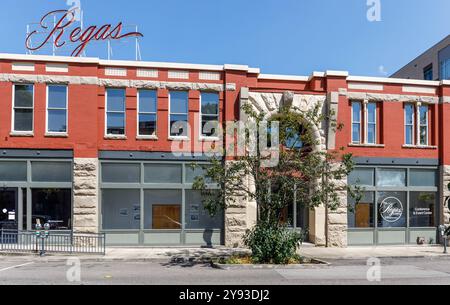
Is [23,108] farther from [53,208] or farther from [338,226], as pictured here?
[338,226]

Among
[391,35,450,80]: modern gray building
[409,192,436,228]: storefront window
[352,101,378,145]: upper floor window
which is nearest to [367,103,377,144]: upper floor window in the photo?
[352,101,378,145]: upper floor window

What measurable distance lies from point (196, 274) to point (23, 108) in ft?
37.7

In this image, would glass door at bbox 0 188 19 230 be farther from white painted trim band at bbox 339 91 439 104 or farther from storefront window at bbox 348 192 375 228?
white painted trim band at bbox 339 91 439 104

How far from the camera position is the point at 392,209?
2075cm

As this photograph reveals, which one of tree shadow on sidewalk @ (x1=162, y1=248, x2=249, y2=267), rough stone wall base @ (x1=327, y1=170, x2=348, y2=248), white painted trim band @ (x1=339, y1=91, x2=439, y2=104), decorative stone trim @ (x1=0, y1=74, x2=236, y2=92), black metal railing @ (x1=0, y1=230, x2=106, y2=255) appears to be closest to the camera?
tree shadow on sidewalk @ (x1=162, y1=248, x2=249, y2=267)

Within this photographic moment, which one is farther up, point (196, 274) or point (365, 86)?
point (365, 86)

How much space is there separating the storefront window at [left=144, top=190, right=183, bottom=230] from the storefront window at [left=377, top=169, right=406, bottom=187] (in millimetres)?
9949

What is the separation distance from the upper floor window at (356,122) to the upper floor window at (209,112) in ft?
22.8

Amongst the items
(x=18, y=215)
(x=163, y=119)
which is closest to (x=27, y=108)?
(x=18, y=215)

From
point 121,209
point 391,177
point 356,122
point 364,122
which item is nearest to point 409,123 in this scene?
point 364,122

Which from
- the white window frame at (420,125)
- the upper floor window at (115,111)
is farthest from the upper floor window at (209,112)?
Result: the white window frame at (420,125)

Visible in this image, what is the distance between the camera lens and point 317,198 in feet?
47.1

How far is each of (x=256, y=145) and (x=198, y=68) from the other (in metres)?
6.69

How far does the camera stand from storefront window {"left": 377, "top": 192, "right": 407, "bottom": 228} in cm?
2064
